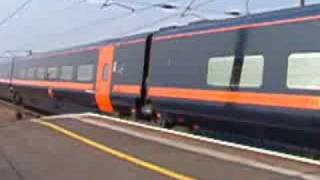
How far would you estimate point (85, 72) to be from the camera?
27844mm

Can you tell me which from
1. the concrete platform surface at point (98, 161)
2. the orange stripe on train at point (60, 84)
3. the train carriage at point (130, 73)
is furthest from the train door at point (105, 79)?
the concrete platform surface at point (98, 161)

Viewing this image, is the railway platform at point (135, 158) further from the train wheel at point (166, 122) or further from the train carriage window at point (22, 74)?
the train carriage window at point (22, 74)

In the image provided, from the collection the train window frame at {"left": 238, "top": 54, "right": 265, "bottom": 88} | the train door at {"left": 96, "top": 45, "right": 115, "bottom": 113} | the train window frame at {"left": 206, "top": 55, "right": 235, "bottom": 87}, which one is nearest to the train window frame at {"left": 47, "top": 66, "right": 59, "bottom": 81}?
the train door at {"left": 96, "top": 45, "right": 115, "bottom": 113}

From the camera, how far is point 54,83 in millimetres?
33156

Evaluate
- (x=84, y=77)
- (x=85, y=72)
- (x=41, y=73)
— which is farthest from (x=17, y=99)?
(x=85, y=72)

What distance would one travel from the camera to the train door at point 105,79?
24688 mm

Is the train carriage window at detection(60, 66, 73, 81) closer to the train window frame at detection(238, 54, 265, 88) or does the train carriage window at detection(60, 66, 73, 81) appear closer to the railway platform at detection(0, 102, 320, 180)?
the railway platform at detection(0, 102, 320, 180)

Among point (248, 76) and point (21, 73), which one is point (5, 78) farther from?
point (248, 76)

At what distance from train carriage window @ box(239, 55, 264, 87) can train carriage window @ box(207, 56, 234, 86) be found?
579mm

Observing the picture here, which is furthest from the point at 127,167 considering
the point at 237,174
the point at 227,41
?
the point at 227,41

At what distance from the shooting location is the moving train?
42.6ft

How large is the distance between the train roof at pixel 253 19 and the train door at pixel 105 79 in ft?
17.1

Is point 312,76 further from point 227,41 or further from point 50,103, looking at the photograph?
point 50,103

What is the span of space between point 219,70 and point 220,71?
0.04 meters
